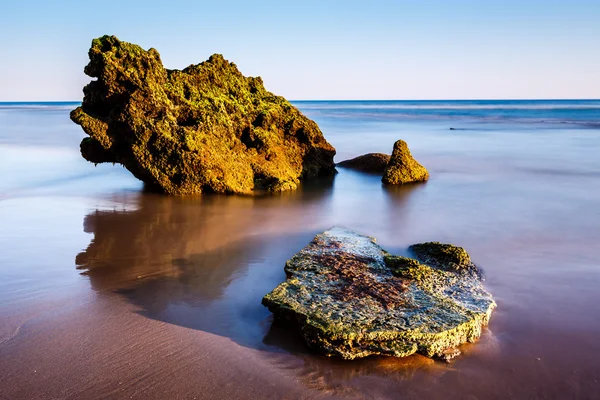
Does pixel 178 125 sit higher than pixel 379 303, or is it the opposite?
pixel 178 125

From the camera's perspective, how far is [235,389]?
10.6 feet

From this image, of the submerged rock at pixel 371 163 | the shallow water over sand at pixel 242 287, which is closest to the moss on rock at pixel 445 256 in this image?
the shallow water over sand at pixel 242 287

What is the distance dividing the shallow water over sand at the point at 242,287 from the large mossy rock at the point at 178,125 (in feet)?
2.19

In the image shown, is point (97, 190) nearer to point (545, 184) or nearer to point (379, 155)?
point (379, 155)

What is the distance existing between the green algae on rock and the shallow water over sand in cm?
48

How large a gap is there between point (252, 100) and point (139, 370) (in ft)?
28.2

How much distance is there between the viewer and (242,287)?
492 centimetres

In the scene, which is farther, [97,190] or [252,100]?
[252,100]

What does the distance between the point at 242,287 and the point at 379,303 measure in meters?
1.57

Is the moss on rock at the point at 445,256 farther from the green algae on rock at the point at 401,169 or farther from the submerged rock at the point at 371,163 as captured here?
the submerged rock at the point at 371,163

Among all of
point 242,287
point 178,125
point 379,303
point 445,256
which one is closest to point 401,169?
point 178,125

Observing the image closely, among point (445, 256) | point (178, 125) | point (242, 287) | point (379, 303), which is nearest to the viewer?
point (379, 303)

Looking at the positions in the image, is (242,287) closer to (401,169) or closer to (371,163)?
(401,169)

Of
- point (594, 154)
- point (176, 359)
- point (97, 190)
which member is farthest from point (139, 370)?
point (594, 154)
